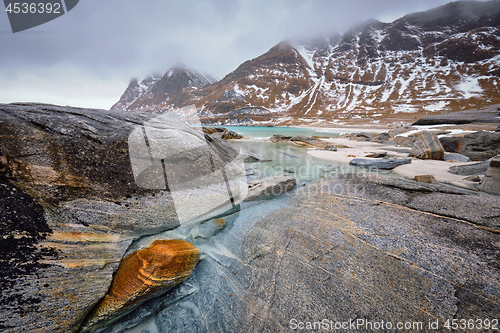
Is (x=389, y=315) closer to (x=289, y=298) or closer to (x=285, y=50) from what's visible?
(x=289, y=298)

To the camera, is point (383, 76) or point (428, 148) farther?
point (383, 76)

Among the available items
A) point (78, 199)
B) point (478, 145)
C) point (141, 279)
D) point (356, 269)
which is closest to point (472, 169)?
point (478, 145)

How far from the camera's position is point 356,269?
9.54ft

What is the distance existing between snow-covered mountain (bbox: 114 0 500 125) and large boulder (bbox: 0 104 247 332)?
82035mm

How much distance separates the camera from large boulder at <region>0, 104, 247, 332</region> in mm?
2225

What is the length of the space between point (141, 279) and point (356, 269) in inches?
129

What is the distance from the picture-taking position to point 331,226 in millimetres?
3865

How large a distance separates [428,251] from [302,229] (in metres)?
1.99

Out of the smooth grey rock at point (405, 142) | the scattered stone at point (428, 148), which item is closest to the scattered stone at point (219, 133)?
the scattered stone at point (428, 148)

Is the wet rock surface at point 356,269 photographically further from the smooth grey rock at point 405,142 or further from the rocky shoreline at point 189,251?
the smooth grey rock at point 405,142

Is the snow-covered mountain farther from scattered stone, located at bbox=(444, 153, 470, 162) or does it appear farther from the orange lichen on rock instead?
the orange lichen on rock

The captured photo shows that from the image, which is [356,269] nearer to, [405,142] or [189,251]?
[189,251]

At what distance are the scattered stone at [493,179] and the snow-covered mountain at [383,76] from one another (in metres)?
77.7

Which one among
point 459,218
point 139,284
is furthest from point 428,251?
point 139,284
